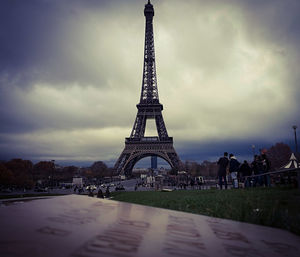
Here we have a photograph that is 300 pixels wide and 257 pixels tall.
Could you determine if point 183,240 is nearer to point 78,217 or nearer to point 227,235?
point 227,235

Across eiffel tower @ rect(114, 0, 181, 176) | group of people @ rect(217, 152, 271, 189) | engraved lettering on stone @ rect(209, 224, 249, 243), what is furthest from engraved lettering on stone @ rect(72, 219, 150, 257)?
eiffel tower @ rect(114, 0, 181, 176)

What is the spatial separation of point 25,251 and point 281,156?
83.1 metres

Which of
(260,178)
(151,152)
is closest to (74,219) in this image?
(260,178)

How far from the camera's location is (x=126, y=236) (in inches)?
59.8

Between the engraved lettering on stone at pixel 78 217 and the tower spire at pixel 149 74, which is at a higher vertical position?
the tower spire at pixel 149 74

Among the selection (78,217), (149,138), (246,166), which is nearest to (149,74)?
(149,138)

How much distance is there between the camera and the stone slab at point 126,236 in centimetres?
122

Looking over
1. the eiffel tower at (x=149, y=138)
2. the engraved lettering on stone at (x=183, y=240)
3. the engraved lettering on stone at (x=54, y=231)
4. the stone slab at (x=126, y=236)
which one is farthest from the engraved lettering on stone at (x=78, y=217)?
the eiffel tower at (x=149, y=138)

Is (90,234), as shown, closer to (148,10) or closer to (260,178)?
(260,178)

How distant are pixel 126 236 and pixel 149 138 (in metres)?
64.6

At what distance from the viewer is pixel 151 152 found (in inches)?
2493

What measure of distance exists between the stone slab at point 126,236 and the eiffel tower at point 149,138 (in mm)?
60254

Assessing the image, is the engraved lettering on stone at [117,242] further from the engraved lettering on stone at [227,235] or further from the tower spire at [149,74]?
the tower spire at [149,74]

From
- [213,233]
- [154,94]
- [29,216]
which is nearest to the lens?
[29,216]
